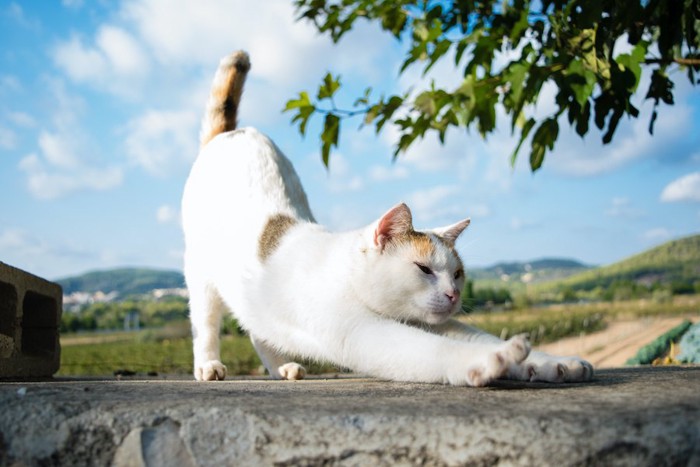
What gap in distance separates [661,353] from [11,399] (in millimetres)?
4994

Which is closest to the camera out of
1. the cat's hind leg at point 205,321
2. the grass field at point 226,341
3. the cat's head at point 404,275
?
the cat's head at point 404,275

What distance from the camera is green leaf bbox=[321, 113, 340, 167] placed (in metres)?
3.76

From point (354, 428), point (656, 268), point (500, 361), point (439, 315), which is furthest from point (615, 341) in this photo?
point (656, 268)

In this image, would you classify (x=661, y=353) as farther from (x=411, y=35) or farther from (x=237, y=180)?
(x=237, y=180)

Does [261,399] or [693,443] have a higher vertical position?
[261,399]

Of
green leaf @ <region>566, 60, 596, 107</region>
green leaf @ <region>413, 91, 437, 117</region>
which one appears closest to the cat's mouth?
green leaf @ <region>566, 60, 596, 107</region>

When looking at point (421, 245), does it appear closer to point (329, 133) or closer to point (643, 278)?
point (329, 133)

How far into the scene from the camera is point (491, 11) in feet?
13.0

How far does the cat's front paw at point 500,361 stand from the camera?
5.62 feet

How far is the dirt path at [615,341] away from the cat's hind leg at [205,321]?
6.55 meters

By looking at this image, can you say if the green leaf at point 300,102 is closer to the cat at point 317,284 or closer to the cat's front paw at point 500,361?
the cat at point 317,284

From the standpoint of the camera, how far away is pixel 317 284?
2.49 metres

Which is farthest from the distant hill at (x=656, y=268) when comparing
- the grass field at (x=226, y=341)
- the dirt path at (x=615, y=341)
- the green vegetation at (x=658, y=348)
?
the green vegetation at (x=658, y=348)

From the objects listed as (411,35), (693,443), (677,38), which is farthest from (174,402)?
(411,35)
